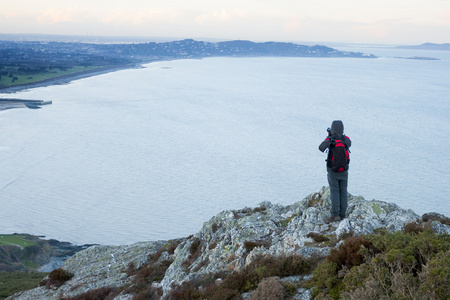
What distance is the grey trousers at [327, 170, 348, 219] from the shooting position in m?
8.10

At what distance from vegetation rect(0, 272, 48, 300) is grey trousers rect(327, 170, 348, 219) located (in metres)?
10.8

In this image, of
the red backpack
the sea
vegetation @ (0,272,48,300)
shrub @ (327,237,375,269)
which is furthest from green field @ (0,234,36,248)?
shrub @ (327,237,375,269)

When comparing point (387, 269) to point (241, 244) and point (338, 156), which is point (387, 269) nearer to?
point (338, 156)

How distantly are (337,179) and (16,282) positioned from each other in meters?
12.9

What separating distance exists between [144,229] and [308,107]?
47301mm

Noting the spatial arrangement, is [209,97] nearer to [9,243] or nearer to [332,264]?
[9,243]

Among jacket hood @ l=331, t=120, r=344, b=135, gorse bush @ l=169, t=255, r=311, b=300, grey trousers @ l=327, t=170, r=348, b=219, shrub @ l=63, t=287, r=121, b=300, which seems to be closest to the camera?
gorse bush @ l=169, t=255, r=311, b=300

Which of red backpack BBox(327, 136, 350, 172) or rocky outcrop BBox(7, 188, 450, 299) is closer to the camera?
rocky outcrop BBox(7, 188, 450, 299)

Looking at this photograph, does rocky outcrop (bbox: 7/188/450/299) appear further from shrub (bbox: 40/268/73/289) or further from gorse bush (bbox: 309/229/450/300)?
gorse bush (bbox: 309/229/450/300)

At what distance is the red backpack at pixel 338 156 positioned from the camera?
775cm

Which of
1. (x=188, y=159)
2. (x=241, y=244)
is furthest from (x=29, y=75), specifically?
(x=241, y=244)

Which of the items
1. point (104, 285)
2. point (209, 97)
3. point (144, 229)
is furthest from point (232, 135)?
point (104, 285)

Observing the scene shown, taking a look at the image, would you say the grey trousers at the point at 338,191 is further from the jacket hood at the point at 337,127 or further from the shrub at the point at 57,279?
the shrub at the point at 57,279

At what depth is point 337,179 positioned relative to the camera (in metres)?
8.14
